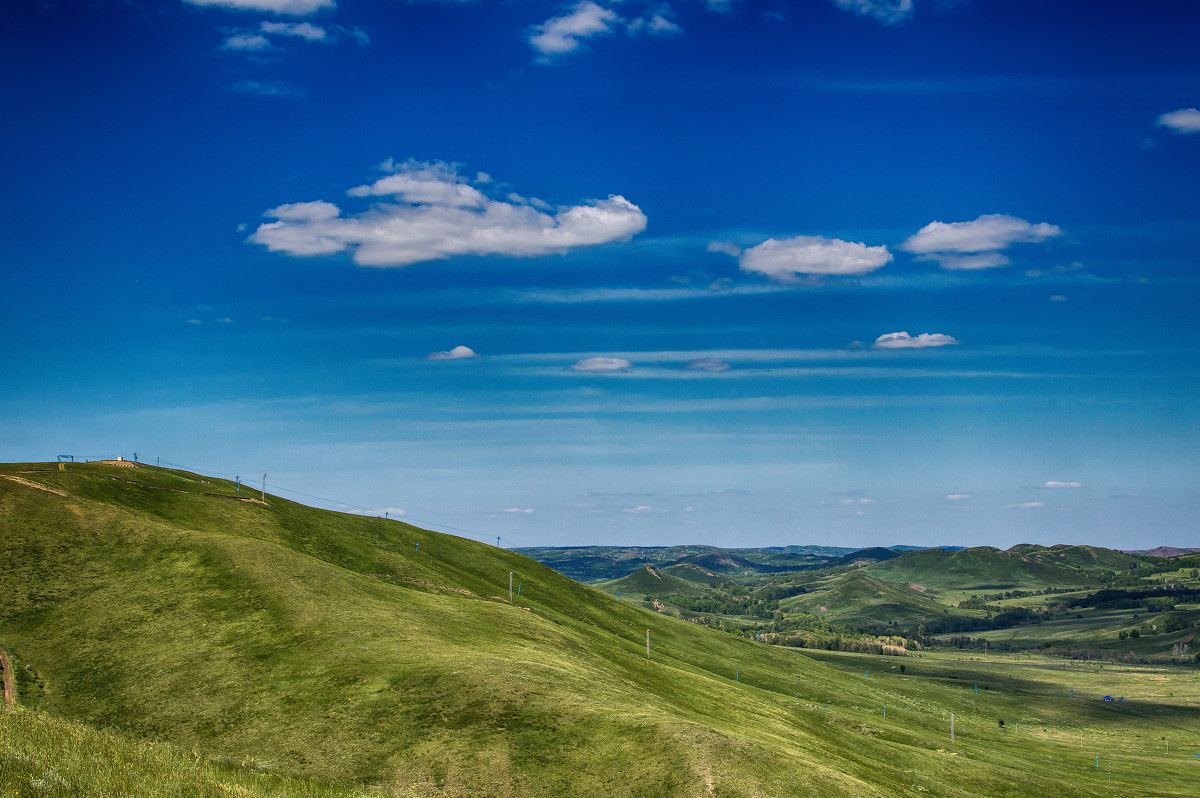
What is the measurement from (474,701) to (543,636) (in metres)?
36.1

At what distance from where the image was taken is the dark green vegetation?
42.9 meters

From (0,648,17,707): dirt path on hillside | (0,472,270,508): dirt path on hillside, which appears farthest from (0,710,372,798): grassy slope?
(0,472,270,508): dirt path on hillside

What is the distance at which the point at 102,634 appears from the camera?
215 feet

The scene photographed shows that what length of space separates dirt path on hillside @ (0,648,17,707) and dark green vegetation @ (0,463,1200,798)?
548 millimetres

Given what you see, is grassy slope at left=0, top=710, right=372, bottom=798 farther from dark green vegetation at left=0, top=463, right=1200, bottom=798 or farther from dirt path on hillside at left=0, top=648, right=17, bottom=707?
dirt path on hillside at left=0, top=648, right=17, bottom=707

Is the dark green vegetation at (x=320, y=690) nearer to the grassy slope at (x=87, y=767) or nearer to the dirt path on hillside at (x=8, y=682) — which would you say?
the grassy slope at (x=87, y=767)

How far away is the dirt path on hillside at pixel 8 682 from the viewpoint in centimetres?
5388

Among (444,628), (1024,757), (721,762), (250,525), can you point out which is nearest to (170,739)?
(444,628)

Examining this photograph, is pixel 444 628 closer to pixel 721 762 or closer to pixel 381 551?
pixel 721 762

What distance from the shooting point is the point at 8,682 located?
56.8 metres

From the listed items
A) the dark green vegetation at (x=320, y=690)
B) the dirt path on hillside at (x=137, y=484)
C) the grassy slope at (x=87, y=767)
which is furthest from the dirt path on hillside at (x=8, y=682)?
the grassy slope at (x=87, y=767)

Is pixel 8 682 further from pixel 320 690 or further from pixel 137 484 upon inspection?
pixel 137 484

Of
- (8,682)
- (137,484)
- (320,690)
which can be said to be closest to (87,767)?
(320,690)

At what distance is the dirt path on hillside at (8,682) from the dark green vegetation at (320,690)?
1.80 ft
